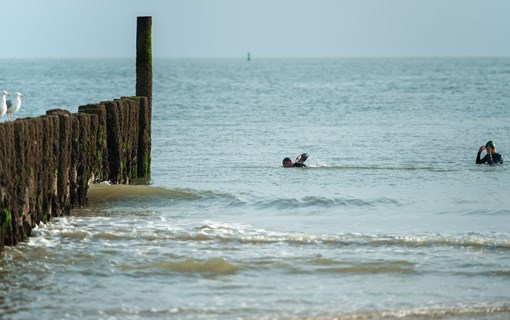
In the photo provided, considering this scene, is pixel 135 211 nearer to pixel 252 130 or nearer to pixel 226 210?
pixel 226 210

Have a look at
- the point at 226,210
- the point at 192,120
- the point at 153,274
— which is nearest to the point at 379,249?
the point at 153,274

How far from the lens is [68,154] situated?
15.2 meters

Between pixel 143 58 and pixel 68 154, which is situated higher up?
pixel 143 58

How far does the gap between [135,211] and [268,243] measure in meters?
3.47

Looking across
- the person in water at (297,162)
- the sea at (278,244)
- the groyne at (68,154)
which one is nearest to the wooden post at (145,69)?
the groyne at (68,154)

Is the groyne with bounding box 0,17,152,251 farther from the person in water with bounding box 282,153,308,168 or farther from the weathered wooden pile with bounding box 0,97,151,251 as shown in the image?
the person in water with bounding box 282,153,308,168

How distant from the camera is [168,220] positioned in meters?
15.5

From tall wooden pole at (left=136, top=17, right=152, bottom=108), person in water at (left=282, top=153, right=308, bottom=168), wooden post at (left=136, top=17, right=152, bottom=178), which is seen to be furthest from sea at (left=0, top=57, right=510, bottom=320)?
tall wooden pole at (left=136, top=17, right=152, bottom=108)

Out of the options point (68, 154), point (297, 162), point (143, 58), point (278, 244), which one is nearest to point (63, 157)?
point (68, 154)

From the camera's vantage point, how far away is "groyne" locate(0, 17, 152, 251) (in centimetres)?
1262

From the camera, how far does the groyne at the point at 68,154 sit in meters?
12.6

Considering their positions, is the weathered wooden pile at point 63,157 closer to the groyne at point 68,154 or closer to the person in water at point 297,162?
the groyne at point 68,154

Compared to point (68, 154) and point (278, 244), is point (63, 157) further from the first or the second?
point (278, 244)

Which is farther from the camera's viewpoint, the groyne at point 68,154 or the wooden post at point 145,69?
the wooden post at point 145,69
